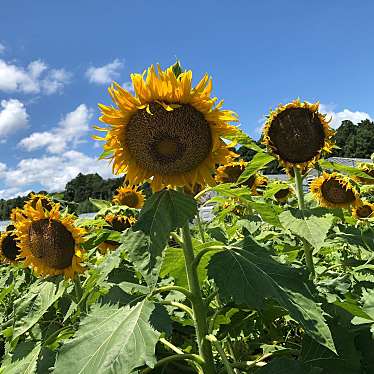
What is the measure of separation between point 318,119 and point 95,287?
1.81 meters

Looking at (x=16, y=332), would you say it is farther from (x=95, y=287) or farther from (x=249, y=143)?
(x=249, y=143)

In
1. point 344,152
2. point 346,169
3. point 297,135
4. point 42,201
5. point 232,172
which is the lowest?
point 346,169

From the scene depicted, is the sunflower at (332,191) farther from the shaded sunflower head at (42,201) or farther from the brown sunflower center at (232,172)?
the shaded sunflower head at (42,201)

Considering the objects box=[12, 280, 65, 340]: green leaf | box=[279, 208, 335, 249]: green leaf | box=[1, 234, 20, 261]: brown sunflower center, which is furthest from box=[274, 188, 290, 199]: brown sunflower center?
box=[12, 280, 65, 340]: green leaf

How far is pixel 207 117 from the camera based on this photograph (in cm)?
188

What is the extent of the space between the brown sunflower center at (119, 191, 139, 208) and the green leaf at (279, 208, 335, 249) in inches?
105

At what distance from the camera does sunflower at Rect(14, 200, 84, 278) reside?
8.85 feet

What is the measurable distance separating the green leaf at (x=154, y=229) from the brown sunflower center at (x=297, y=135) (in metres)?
1.31

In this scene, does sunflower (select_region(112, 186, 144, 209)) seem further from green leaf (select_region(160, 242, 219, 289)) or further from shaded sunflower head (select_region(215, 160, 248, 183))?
green leaf (select_region(160, 242, 219, 289))

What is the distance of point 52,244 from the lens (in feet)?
9.14

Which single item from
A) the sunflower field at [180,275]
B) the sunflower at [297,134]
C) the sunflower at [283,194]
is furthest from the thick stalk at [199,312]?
the sunflower at [283,194]

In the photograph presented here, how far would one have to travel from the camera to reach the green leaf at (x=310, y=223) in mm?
2248

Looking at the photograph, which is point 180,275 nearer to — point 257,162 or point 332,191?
point 257,162

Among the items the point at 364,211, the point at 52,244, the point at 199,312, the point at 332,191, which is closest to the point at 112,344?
the point at 199,312
